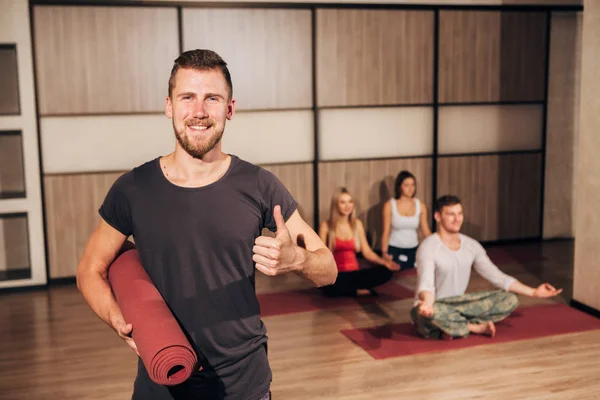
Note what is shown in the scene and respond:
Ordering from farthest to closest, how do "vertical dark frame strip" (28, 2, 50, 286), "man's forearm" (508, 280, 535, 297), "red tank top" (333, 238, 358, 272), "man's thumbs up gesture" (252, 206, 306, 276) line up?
1. "vertical dark frame strip" (28, 2, 50, 286)
2. "red tank top" (333, 238, 358, 272)
3. "man's forearm" (508, 280, 535, 297)
4. "man's thumbs up gesture" (252, 206, 306, 276)

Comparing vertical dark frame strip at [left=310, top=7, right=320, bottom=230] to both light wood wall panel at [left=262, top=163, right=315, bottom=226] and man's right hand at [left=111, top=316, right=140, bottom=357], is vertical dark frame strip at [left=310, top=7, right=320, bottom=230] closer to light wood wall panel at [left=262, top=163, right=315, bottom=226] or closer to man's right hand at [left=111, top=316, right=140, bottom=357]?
light wood wall panel at [left=262, top=163, right=315, bottom=226]

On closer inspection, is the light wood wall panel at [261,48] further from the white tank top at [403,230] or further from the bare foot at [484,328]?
the bare foot at [484,328]

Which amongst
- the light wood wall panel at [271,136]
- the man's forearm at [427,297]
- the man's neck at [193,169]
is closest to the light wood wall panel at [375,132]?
the light wood wall panel at [271,136]

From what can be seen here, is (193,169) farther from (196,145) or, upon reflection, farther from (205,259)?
(205,259)

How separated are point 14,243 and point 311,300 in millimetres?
2411

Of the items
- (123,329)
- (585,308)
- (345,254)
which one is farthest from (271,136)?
(123,329)

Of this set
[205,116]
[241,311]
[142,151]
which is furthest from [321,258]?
[142,151]

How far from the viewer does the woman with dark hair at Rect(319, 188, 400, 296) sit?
4.85 metres

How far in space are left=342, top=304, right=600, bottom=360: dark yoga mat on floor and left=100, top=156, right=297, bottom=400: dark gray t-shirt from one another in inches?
87.0

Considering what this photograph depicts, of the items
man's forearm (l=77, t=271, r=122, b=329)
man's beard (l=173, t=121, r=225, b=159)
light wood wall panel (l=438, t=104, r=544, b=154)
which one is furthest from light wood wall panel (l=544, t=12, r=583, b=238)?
man's forearm (l=77, t=271, r=122, b=329)

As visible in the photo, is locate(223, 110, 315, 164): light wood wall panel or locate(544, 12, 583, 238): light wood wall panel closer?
locate(223, 110, 315, 164): light wood wall panel

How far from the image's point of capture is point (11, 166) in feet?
17.9

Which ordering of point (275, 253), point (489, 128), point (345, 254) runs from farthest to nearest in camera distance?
point (489, 128) → point (345, 254) → point (275, 253)

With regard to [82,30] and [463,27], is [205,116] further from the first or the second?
[463,27]
